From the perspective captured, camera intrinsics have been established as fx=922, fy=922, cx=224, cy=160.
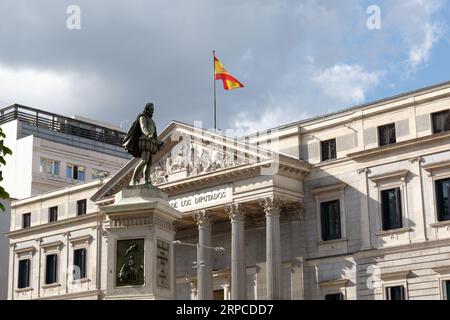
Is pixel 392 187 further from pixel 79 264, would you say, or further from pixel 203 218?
pixel 79 264

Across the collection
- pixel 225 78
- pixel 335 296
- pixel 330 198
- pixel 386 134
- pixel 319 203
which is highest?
pixel 225 78

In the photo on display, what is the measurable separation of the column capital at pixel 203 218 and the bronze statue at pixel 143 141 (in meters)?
36.0

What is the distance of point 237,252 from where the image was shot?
5722 centimetres

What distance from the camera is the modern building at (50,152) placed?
90.0 meters

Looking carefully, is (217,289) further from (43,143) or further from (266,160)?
(43,143)

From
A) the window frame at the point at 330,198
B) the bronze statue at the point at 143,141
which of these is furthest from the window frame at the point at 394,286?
the bronze statue at the point at 143,141

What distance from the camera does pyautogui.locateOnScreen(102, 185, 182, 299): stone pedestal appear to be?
2192cm

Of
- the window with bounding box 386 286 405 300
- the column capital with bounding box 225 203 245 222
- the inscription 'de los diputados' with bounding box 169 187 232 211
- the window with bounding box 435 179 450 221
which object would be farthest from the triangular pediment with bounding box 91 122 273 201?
the window with bounding box 386 286 405 300

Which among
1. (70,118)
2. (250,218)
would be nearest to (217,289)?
(250,218)

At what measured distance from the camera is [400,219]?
53.5 meters

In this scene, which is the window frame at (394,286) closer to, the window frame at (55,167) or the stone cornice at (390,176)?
the stone cornice at (390,176)

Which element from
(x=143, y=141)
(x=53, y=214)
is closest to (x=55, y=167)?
(x=53, y=214)

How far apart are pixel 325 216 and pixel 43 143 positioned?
41989 millimetres

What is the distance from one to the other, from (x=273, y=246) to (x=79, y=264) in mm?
20227
